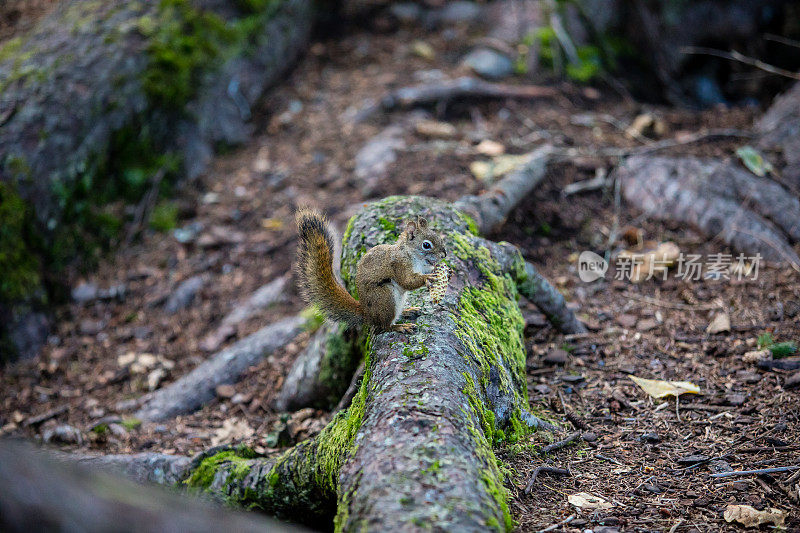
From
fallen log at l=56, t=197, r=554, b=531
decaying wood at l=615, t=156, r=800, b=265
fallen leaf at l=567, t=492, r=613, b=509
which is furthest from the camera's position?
decaying wood at l=615, t=156, r=800, b=265

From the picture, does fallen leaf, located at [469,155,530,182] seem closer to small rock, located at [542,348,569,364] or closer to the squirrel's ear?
small rock, located at [542,348,569,364]

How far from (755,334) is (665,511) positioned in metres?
1.90

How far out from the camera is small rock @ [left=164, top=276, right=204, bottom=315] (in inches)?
198

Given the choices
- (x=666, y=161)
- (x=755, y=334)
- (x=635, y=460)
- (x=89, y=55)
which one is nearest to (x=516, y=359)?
(x=635, y=460)

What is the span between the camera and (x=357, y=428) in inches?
91.7

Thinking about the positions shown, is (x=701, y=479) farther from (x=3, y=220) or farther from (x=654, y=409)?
(x=3, y=220)

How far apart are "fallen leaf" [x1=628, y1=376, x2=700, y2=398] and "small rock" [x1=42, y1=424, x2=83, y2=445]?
346cm

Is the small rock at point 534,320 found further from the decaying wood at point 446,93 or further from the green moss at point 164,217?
the green moss at point 164,217

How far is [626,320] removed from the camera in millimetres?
3982

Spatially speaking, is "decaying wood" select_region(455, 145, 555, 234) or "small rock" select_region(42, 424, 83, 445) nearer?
"small rock" select_region(42, 424, 83, 445)

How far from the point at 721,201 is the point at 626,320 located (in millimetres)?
1629

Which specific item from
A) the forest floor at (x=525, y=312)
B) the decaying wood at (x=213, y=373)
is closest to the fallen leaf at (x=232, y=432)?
Answer: the forest floor at (x=525, y=312)

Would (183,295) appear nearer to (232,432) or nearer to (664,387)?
(232,432)

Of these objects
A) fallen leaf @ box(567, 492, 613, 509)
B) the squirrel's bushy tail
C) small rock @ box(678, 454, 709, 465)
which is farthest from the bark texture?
the squirrel's bushy tail
